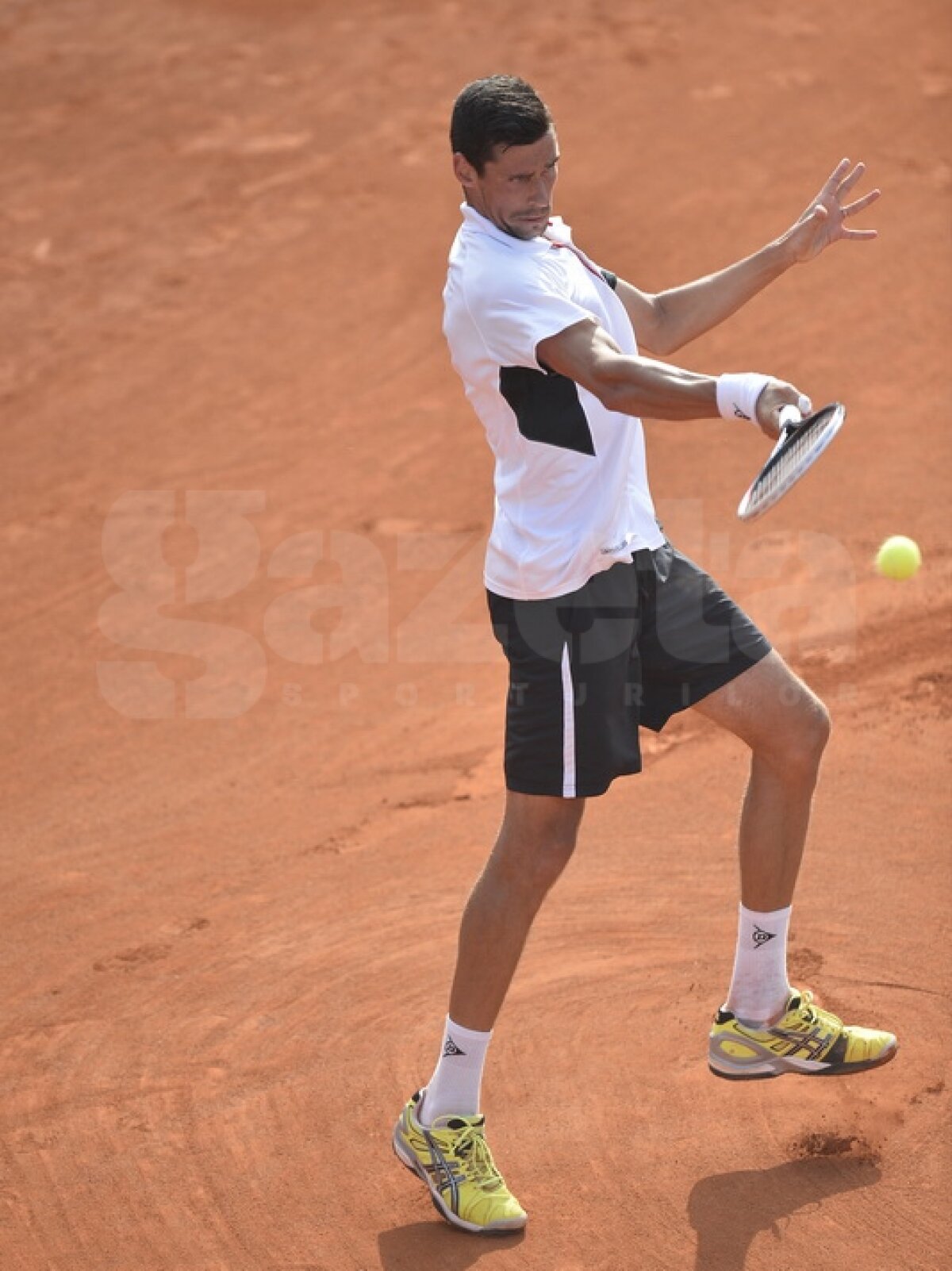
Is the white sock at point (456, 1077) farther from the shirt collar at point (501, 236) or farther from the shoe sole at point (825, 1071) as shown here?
the shirt collar at point (501, 236)

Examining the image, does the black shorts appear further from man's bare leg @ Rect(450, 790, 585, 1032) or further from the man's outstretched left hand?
the man's outstretched left hand

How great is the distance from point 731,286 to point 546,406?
787 mm

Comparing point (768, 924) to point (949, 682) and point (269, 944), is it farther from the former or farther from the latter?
point (949, 682)

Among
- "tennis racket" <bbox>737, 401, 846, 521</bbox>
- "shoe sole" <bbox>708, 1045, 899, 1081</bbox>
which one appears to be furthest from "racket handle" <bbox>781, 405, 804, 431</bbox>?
"shoe sole" <bbox>708, 1045, 899, 1081</bbox>

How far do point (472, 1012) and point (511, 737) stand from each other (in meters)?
0.61

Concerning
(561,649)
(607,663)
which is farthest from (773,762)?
(561,649)

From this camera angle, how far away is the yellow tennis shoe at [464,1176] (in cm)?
348

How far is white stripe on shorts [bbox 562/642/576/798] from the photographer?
340 cm

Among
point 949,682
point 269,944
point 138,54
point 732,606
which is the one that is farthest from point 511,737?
point 138,54

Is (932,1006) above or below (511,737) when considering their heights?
below

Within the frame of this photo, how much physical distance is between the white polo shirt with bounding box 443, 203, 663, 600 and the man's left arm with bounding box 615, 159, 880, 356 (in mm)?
314

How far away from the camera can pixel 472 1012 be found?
→ 3500 mm

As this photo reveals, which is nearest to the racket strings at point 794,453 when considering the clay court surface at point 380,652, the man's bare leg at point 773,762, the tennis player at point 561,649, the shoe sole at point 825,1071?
the tennis player at point 561,649

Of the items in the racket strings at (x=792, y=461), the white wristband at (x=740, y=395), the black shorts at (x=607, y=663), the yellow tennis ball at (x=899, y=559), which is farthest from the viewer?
A: the yellow tennis ball at (x=899, y=559)
